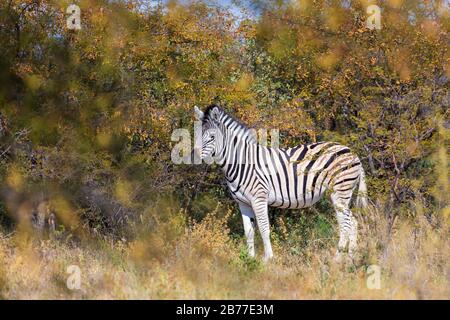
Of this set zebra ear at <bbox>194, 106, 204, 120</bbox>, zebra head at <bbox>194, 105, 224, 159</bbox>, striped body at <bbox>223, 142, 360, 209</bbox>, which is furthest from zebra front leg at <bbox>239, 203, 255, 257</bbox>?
zebra ear at <bbox>194, 106, 204, 120</bbox>

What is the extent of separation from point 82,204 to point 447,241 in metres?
5.46

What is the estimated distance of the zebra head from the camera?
32.4ft

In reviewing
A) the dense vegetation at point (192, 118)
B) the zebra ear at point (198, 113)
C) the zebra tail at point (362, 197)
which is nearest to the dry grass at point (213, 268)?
the dense vegetation at point (192, 118)

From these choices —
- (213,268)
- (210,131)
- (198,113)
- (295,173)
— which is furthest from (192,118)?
(213,268)

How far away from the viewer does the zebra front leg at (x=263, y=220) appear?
9508mm

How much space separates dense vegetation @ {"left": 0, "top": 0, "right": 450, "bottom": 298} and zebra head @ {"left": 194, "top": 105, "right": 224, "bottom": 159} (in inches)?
37.0

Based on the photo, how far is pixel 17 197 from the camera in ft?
34.0

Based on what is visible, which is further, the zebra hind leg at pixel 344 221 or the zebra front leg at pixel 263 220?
the zebra front leg at pixel 263 220

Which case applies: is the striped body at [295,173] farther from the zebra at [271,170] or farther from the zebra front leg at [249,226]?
the zebra front leg at [249,226]

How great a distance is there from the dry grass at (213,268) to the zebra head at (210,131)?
1.16 metres

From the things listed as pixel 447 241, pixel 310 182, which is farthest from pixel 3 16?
pixel 447 241

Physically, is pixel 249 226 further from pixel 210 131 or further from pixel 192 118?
pixel 192 118

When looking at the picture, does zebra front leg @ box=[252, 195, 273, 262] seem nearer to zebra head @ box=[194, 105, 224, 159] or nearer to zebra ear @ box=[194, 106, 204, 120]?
zebra head @ box=[194, 105, 224, 159]
